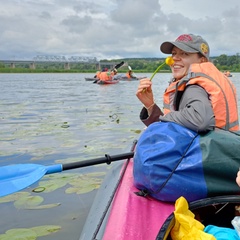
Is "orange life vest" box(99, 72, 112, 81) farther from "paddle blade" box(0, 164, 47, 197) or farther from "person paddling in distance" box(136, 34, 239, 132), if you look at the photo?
"person paddling in distance" box(136, 34, 239, 132)

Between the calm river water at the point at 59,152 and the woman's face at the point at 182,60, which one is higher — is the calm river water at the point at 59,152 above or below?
below

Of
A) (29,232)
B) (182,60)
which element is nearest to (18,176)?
(29,232)

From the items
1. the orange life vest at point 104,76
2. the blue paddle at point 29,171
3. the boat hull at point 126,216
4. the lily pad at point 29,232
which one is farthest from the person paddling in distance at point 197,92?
the orange life vest at point 104,76

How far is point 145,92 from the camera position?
10.2ft

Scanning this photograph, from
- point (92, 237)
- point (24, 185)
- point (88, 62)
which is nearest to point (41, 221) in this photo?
point (24, 185)

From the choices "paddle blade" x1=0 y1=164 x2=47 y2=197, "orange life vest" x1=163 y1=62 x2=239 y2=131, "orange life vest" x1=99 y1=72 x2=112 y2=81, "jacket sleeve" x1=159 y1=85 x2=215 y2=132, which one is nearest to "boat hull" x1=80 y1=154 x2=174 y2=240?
"jacket sleeve" x1=159 y1=85 x2=215 y2=132

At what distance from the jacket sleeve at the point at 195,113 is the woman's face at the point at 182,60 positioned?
1.27 feet

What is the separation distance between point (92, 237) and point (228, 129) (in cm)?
114

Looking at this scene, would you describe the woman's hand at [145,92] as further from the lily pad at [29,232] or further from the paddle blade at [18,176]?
the lily pad at [29,232]

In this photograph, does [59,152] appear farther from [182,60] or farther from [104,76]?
[104,76]

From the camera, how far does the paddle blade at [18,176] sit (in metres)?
2.83

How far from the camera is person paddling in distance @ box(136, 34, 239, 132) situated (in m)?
2.15

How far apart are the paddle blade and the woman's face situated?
4.43 ft

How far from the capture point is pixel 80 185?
159 inches
